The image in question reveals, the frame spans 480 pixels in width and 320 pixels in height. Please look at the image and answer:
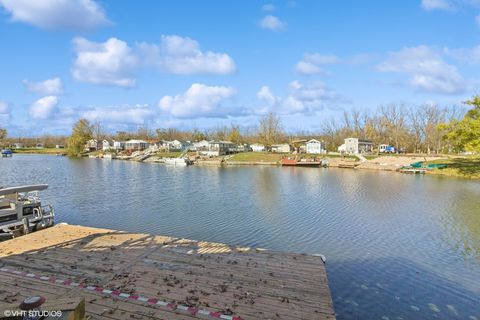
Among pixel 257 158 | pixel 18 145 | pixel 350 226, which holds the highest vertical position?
pixel 18 145

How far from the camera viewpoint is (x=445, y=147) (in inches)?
3669

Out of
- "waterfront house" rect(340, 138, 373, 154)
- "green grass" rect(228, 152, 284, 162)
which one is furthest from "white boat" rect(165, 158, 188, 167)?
"waterfront house" rect(340, 138, 373, 154)

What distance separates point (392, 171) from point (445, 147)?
40022 mm

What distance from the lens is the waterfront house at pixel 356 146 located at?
96.3 meters

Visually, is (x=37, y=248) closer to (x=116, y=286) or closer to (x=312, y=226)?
(x=116, y=286)

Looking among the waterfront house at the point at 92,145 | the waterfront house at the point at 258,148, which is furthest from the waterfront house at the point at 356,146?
the waterfront house at the point at 92,145

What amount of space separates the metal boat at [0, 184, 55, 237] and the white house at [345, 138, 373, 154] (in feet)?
295

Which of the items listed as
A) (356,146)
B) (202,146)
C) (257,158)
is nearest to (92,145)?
(202,146)

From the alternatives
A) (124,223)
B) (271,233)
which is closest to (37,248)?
(124,223)

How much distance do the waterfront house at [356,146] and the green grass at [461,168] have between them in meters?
29.1

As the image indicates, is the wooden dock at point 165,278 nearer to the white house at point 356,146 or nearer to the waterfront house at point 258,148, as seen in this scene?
the white house at point 356,146

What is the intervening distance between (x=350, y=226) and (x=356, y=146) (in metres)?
80.0

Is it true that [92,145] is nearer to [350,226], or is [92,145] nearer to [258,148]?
[258,148]

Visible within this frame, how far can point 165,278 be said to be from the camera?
1018 cm
